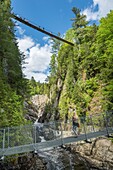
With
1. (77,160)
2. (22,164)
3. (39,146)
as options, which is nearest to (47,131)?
(39,146)

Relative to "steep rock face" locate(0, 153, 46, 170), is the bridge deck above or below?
above

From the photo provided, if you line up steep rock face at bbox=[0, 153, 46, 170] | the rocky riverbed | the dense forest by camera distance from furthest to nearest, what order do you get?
1. the dense forest
2. the rocky riverbed
3. steep rock face at bbox=[0, 153, 46, 170]

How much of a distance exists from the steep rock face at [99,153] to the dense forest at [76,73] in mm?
3892

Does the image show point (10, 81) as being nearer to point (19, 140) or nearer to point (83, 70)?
point (19, 140)

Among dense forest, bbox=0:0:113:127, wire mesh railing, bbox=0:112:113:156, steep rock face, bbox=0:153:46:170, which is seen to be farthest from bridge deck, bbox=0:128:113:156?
dense forest, bbox=0:0:113:127

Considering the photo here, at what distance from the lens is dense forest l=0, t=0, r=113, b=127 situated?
13.9m

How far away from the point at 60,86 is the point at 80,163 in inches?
727

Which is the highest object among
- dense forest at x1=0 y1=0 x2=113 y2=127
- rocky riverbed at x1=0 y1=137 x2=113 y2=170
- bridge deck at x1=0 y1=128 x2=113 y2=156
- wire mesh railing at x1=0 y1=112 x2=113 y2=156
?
dense forest at x1=0 y1=0 x2=113 y2=127

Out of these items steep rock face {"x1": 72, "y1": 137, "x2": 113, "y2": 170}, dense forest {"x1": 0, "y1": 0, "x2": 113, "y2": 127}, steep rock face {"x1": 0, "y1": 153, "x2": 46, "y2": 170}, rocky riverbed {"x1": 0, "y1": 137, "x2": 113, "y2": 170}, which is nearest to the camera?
steep rock face {"x1": 0, "y1": 153, "x2": 46, "y2": 170}

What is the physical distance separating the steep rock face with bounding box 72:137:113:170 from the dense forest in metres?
3.89

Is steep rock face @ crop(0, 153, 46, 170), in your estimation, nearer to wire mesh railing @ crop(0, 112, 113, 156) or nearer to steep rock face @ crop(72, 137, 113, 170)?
wire mesh railing @ crop(0, 112, 113, 156)

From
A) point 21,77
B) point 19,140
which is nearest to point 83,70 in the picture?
point 21,77

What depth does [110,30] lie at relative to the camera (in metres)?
19.9

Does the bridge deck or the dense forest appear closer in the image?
the bridge deck
